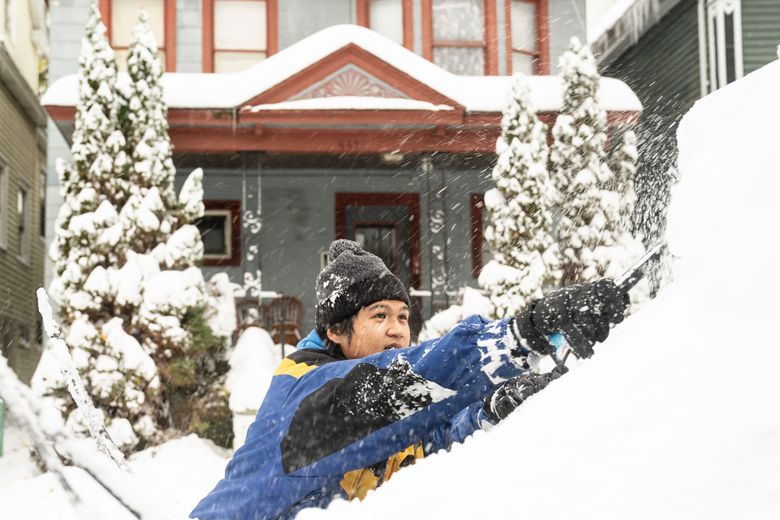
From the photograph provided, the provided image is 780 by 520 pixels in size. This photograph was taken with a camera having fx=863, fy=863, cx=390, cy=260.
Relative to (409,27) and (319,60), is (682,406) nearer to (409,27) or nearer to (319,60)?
(319,60)

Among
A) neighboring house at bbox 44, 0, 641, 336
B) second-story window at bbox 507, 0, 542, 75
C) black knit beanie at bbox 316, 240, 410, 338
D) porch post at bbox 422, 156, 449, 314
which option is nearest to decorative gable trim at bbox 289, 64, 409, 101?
neighboring house at bbox 44, 0, 641, 336

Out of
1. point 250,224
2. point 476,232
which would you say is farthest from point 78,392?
point 476,232

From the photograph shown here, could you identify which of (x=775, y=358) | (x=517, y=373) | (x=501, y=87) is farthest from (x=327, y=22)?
(x=775, y=358)

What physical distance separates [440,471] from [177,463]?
750cm

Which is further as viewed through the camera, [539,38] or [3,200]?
[3,200]

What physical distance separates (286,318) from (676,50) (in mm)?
8839

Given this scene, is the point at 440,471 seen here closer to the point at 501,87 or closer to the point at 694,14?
the point at 501,87

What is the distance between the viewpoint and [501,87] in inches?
481

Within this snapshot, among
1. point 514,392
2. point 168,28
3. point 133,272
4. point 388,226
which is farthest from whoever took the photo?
point 388,226

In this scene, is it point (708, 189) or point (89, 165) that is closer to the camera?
point (708, 189)

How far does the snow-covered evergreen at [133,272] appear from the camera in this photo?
878 centimetres

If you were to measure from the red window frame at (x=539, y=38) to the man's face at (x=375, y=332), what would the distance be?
11712 mm

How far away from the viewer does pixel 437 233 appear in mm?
12664

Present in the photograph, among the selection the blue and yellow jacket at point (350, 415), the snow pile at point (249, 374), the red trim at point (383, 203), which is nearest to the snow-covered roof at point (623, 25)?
the red trim at point (383, 203)
